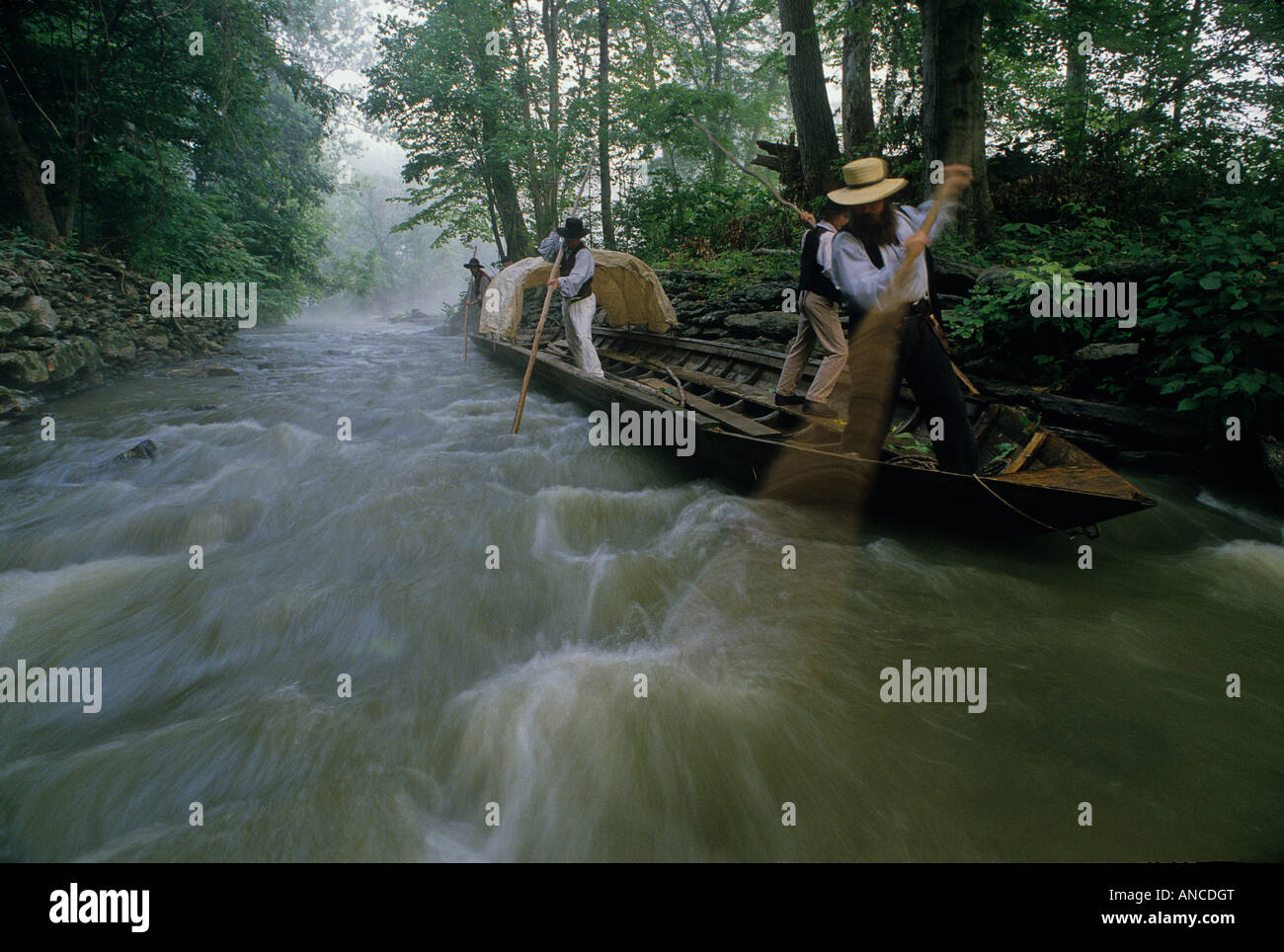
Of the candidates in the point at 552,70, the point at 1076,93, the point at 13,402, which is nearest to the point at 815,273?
the point at 1076,93

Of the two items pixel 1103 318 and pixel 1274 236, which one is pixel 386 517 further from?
pixel 1274 236

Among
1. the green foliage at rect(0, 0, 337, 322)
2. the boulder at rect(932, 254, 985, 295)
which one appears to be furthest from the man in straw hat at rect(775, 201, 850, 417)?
the green foliage at rect(0, 0, 337, 322)

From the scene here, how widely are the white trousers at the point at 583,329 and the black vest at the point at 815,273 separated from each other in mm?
3646

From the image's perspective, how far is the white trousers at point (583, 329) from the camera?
7.93m

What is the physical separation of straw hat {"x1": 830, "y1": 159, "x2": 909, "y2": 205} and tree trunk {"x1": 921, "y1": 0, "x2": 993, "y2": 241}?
4.94 metres

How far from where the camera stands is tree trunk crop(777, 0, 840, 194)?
1021 cm

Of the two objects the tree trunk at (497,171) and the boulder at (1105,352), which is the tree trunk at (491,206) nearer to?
the tree trunk at (497,171)

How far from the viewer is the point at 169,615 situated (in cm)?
371

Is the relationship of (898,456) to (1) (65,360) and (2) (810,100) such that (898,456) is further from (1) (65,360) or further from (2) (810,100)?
(1) (65,360)

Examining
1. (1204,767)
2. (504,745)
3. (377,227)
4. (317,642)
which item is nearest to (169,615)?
(317,642)

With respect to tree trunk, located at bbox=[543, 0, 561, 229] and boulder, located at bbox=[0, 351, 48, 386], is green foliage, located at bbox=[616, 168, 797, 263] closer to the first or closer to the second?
tree trunk, located at bbox=[543, 0, 561, 229]

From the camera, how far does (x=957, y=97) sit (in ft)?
23.2
